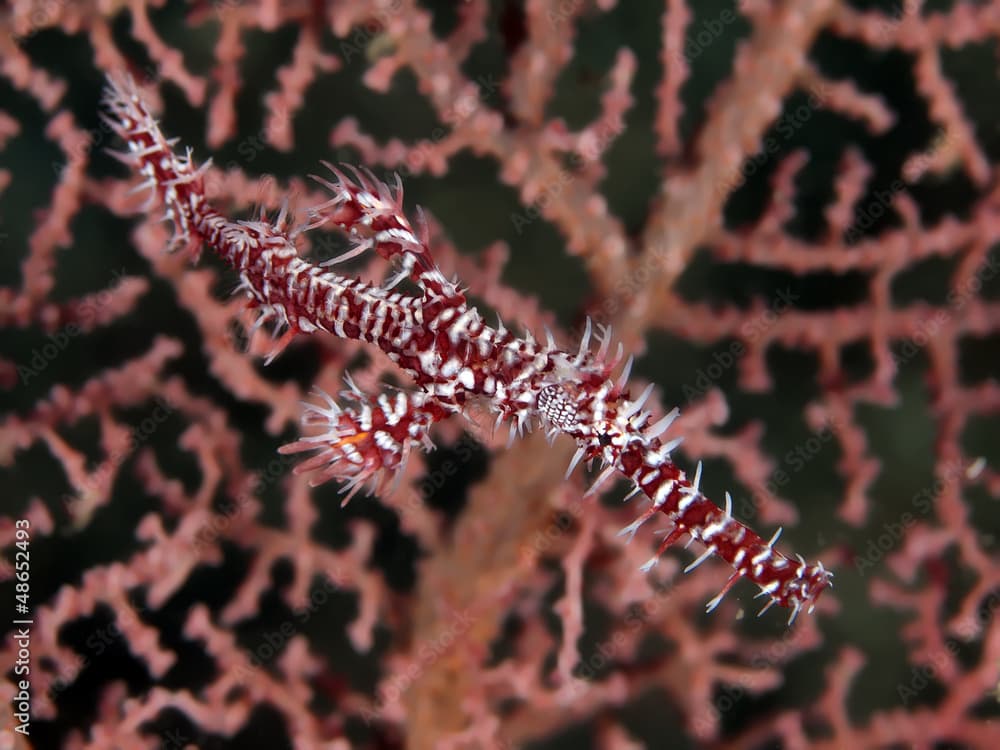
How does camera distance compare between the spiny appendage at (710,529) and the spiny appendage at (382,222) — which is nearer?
the spiny appendage at (710,529)

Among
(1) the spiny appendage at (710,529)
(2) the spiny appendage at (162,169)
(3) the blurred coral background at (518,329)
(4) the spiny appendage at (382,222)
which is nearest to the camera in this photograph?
(1) the spiny appendage at (710,529)

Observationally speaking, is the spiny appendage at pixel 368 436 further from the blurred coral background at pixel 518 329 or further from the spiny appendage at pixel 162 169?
the spiny appendage at pixel 162 169

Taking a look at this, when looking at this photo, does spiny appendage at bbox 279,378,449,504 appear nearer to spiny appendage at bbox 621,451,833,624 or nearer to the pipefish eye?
the pipefish eye

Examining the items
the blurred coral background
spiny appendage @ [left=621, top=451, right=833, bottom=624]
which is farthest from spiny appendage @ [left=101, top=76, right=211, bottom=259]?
spiny appendage @ [left=621, top=451, right=833, bottom=624]

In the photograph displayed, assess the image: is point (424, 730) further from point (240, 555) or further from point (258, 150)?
point (258, 150)

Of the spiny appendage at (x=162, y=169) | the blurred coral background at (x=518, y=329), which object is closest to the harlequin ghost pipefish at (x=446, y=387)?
the spiny appendage at (x=162, y=169)

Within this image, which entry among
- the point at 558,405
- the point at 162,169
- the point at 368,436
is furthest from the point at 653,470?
the point at 162,169
